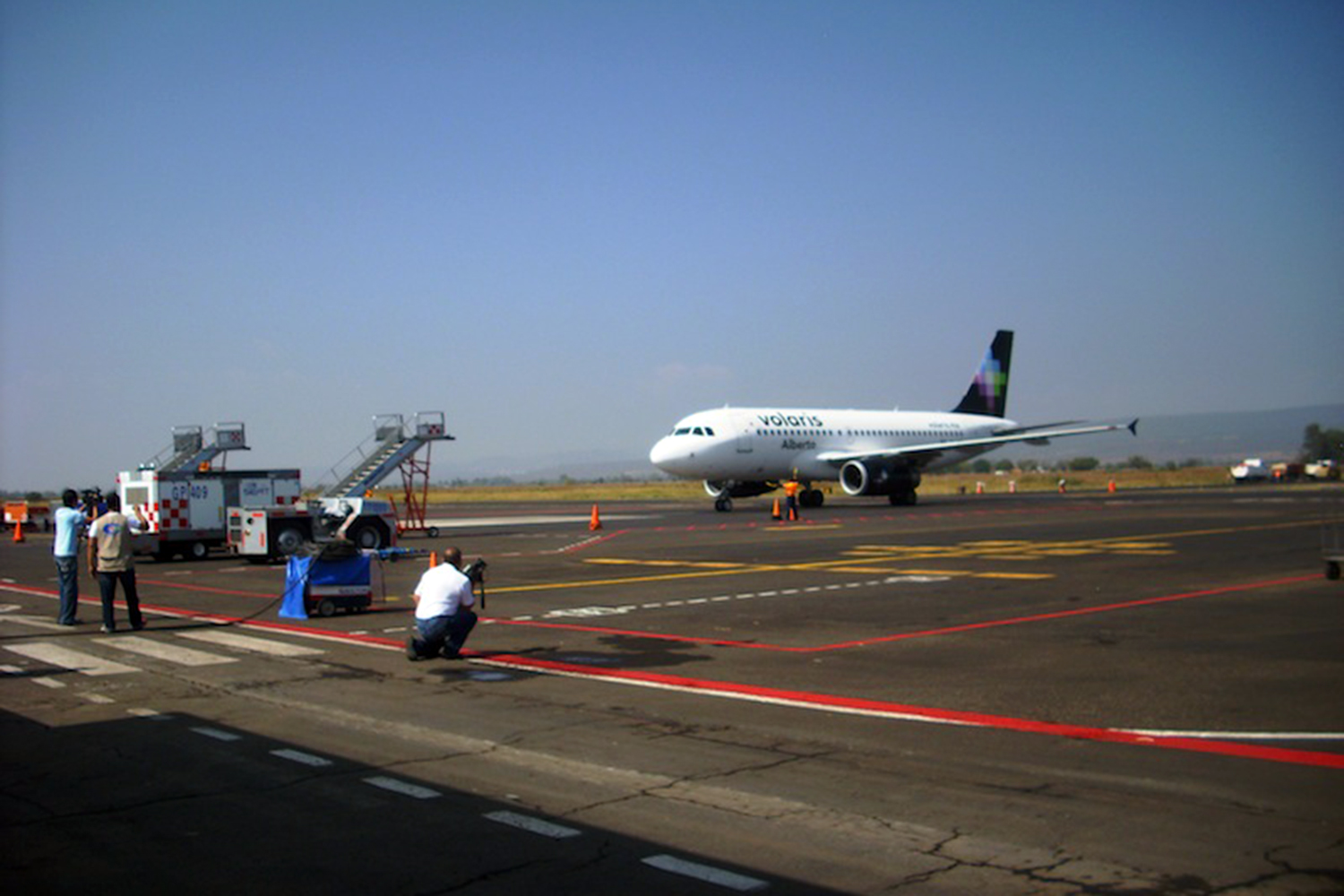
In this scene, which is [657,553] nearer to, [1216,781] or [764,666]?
[764,666]

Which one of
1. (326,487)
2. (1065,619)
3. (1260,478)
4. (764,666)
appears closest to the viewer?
(764,666)

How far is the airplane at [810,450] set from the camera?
47188 mm

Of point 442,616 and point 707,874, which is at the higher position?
point 442,616

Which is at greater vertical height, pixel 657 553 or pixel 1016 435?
pixel 1016 435

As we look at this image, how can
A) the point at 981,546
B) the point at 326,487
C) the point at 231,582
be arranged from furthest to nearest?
the point at 326,487 → the point at 981,546 → the point at 231,582

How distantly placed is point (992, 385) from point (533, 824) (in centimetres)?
5980

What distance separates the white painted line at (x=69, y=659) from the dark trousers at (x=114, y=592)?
1085mm

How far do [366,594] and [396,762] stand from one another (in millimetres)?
9912

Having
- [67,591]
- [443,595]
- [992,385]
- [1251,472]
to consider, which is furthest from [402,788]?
[1251,472]

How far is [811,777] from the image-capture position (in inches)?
294

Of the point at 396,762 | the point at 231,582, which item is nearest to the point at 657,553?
the point at 231,582

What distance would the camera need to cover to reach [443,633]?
12.6 metres

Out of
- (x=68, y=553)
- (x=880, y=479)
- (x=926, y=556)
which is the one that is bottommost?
(x=926, y=556)

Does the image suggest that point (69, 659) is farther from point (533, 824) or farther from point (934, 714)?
point (934, 714)
